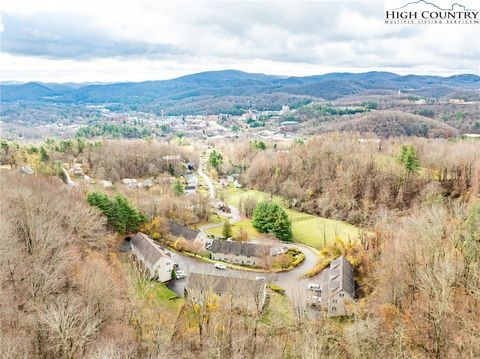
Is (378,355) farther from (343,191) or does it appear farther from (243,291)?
(343,191)

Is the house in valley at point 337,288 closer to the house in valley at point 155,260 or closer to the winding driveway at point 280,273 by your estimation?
the winding driveway at point 280,273

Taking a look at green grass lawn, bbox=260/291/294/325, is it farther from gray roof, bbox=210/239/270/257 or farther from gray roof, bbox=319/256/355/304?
gray roof, bbox=210/239/270/257

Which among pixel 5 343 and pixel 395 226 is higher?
pixel 5 343

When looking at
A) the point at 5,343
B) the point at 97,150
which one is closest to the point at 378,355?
the point at 5,343

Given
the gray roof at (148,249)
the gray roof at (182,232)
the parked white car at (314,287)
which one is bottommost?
the parked white car at (314,287)

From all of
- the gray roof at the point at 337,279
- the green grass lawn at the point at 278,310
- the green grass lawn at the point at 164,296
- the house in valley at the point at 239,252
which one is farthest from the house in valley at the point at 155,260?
the gray roof at the point at 337,279

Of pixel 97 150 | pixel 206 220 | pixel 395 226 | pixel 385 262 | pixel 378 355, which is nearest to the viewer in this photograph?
pixel 378 355

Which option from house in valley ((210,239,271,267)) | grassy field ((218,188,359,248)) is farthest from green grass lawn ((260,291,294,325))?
grassy field ((218,188,359,248))
